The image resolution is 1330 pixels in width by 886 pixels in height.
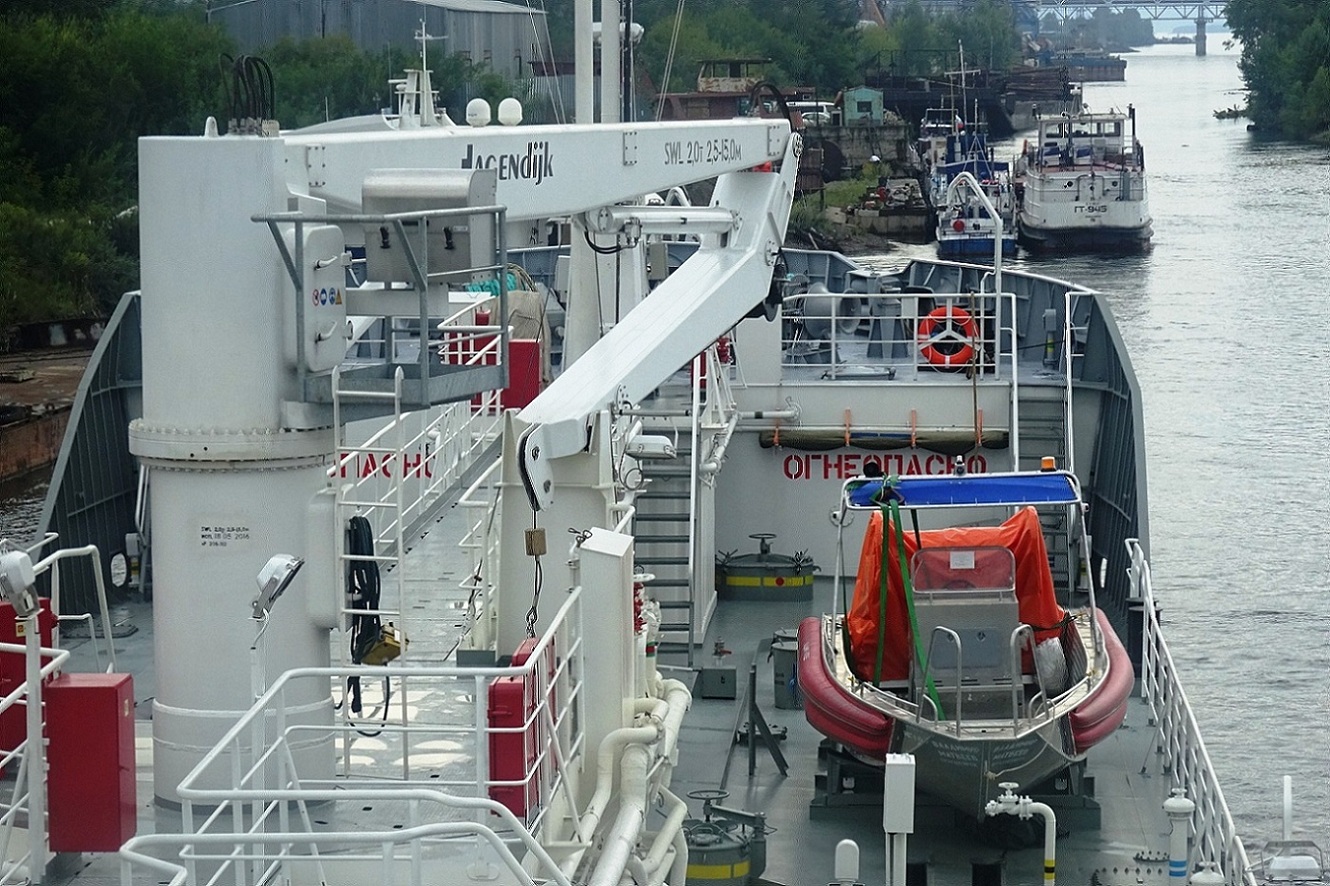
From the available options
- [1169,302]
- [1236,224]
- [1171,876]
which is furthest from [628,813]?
[1236,224]

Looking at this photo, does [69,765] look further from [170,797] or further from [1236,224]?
[1236,224]

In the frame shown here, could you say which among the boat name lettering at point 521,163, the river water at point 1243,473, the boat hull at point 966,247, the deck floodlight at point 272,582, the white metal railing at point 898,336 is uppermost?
the boat name lettering at point 521,163

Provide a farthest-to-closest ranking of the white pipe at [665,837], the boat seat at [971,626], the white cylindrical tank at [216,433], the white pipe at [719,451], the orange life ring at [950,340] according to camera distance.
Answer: the orange life ring at [950,340], the white pipe at [719,451], the boat seat at [971,626], the white pipe at [665,837], the white cylindrical tank at [216,433]

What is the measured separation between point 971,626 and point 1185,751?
163 centimetres

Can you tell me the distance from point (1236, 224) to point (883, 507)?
55.6m

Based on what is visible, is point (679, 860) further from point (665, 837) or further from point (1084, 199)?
point (1084, 199)

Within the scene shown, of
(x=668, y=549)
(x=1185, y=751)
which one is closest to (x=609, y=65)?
(x=668, y=549)

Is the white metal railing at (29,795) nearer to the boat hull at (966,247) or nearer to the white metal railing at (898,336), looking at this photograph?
the white metal railing at (898,336)

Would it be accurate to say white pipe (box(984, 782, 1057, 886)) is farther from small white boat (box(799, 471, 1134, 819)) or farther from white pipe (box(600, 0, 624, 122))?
white pipe (box(600, 0, 624, 122))

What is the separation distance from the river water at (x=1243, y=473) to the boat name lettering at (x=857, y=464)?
468 centimetres

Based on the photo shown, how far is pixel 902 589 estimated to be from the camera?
Answer: 13.4 metres

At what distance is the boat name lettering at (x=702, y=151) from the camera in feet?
37.6

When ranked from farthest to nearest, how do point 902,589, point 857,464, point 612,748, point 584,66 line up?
1. point 857,464
2. point 902,589
3. point 584,66
4. point 612,748

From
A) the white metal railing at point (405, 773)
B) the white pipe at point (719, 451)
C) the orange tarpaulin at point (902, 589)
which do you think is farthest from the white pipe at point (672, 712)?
the white pipe at point (719, 451)
